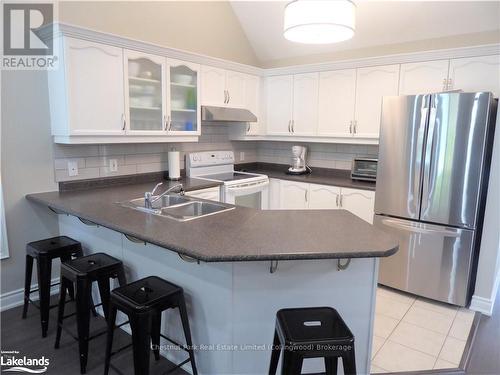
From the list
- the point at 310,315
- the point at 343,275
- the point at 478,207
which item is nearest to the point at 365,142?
the point at 478,207

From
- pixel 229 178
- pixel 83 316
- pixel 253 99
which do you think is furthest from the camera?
pixel 253 99

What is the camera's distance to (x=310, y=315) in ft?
5.39

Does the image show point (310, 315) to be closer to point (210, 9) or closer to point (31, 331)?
point (31, 331)

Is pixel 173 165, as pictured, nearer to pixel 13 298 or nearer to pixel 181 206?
pixel 181 206

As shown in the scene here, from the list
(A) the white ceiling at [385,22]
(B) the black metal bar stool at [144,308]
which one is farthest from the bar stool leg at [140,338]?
(A) the white ceiling at [385,22]

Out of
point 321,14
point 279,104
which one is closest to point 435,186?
point 321,14

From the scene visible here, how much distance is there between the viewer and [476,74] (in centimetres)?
305

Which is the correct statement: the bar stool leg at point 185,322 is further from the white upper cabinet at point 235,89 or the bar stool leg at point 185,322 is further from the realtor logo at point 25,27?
the white upper cabinet at point 235,89

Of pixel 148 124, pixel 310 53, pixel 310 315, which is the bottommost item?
pixel 310 315

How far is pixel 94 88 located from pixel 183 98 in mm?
913

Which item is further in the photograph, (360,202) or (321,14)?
(360,202)

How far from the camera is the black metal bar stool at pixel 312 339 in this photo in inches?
56.6

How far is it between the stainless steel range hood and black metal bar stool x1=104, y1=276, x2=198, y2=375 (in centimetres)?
201

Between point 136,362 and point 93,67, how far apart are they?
2165mm
